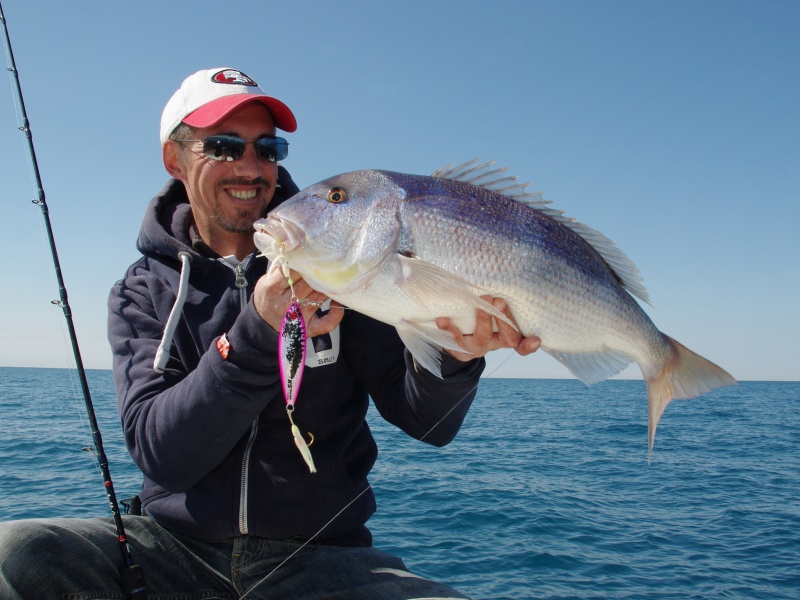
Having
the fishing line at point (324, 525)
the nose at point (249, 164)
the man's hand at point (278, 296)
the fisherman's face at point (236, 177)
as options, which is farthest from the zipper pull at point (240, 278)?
the fishing line at point (324, 525)

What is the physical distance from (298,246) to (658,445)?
658 inches

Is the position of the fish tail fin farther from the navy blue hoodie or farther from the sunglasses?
the sunglasses

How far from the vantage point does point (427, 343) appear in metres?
2.44

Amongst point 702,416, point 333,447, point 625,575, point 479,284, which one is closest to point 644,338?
point 479,284

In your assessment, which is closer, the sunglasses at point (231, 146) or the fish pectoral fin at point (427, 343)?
the fish pectoral fin at point (427, 343)

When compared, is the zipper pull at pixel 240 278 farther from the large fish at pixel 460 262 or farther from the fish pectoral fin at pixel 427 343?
the fish pectoral fin at pixel 427 343

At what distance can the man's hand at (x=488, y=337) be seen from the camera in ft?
7.59

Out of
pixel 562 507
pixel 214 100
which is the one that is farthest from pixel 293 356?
pixel 562 507

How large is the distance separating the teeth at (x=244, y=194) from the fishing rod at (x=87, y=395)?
4.43 ft

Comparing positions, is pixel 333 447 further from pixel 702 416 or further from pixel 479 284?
pixel 702 416

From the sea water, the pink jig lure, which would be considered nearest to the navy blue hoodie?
the pink jig lure

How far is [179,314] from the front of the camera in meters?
2.78

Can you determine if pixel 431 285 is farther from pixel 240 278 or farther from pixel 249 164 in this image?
pixel 249 164

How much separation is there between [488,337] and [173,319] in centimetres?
146
